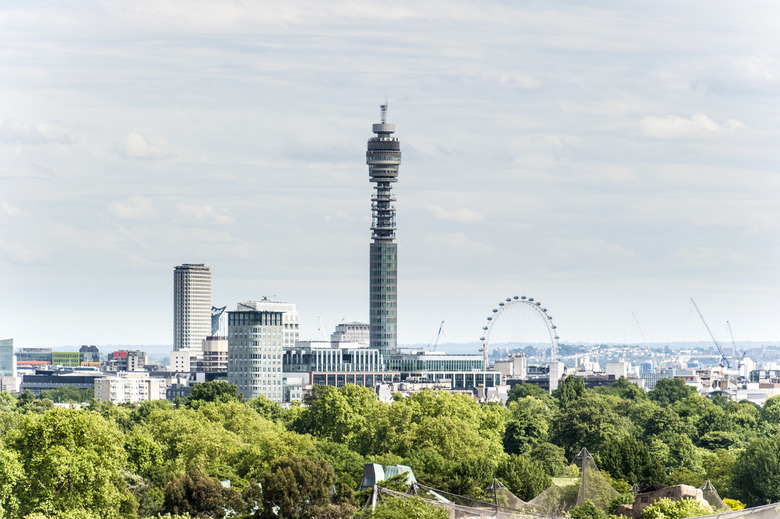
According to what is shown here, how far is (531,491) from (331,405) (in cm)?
6492

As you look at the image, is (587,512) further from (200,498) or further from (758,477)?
(758,477)

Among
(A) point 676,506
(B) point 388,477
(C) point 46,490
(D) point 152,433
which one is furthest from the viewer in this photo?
(D) point 152,433

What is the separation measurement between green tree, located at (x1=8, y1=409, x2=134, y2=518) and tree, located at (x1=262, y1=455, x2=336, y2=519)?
9.59 metres

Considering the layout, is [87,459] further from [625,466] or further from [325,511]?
[625,466]

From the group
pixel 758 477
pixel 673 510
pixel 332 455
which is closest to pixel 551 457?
pixel 758 477

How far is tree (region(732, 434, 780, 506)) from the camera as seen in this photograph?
122 meters

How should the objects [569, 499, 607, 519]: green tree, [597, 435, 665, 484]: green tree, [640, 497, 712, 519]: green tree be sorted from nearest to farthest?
[640, 497, 712, 519]: green tree < [569, 499, 607, 519]: green tree < [597, 435, 665, 484]: green tree

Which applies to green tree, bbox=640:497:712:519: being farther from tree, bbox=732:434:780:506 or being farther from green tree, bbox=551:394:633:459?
green tree, bbox=551:394:633:459

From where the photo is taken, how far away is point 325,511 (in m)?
90.8

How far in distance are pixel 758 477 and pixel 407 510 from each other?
57.0 meters

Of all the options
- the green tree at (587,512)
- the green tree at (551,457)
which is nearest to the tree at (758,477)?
the green tree at (551,457)

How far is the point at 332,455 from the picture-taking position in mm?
127375

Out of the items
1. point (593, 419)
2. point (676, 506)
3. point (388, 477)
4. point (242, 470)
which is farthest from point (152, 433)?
point (676, 506)

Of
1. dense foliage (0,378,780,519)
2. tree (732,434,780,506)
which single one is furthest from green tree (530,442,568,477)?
tree (732,434,780,506)
